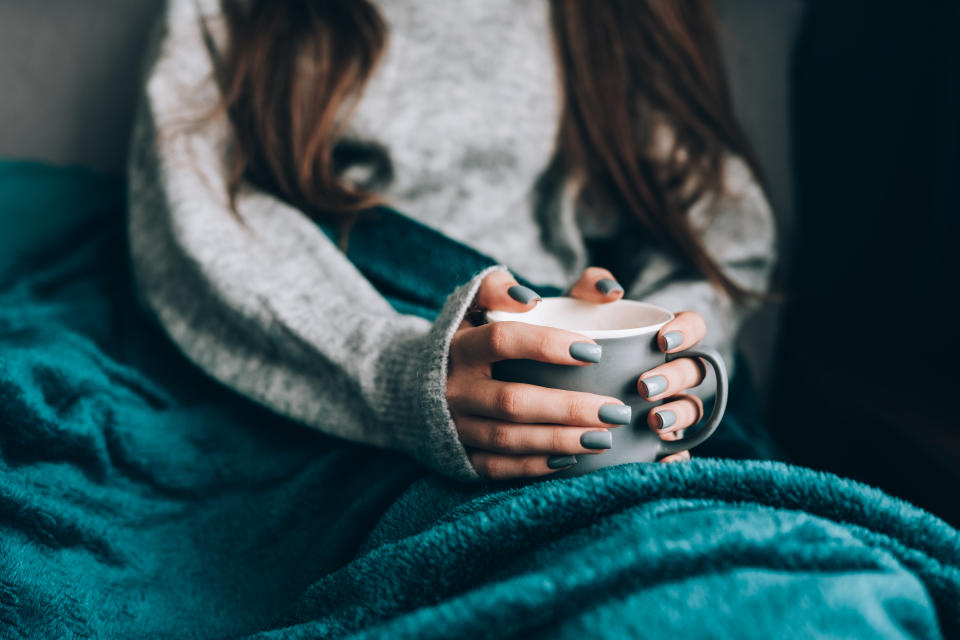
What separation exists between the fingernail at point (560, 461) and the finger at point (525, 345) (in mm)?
62

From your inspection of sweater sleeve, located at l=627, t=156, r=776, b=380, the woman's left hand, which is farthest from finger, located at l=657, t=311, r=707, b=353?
sweater sleeve, located at l=627, t=156, r=776, b=380

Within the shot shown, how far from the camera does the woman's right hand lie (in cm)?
37

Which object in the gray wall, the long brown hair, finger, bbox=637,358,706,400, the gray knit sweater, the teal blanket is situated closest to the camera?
the teal blanket

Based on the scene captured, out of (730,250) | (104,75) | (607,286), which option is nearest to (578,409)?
(607,286)

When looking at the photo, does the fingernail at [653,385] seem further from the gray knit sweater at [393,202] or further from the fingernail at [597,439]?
the gray knit sweater at [393,202]

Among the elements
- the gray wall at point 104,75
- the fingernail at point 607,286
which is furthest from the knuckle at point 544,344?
the gray wall at point 104,75

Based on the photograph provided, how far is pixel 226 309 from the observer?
585mm

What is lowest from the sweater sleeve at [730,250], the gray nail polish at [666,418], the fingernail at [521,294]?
the sweater sleeve at [730,250]

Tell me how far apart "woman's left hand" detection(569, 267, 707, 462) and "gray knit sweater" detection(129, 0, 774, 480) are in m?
0.17

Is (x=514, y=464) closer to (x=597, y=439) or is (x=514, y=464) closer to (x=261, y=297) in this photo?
(x=597, y=439)

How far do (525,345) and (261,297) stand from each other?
0.30 metres

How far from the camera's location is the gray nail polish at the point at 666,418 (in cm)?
38

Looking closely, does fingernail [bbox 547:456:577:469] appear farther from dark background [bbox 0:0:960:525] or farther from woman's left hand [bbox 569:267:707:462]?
dark background [bbox 0:0:960:525]

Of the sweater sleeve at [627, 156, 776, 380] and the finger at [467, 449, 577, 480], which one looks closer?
A: the finger at [467, 449, 577, 480]
